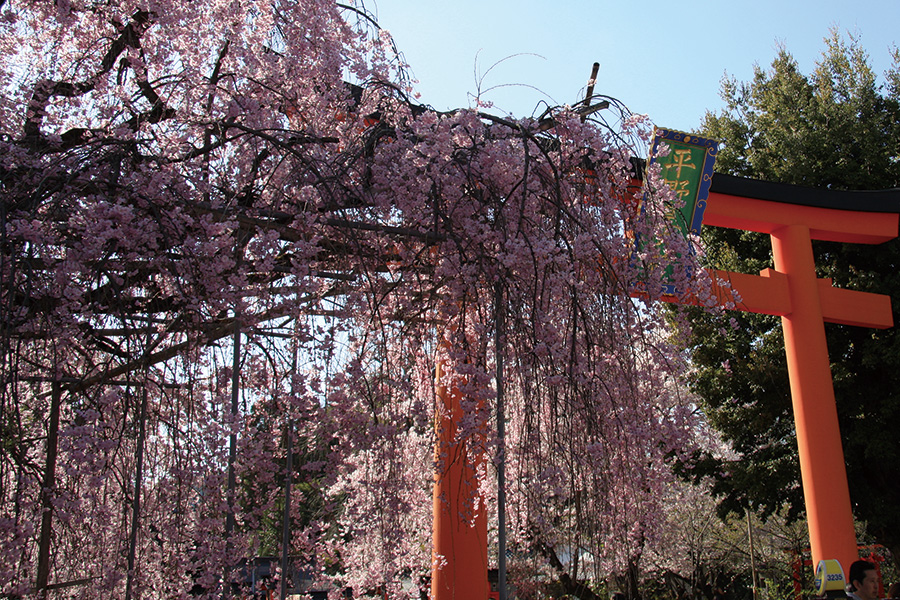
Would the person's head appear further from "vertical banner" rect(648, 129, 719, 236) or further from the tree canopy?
"vertical banner" rect(648, 129, 719, 236)

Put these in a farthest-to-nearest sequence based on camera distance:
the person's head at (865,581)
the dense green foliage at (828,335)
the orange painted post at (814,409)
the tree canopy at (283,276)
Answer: the dense green foliage at (828,335) → the orange painted post at (814,409) → the person's head at (865,581) → the tree canopy at (283,276)

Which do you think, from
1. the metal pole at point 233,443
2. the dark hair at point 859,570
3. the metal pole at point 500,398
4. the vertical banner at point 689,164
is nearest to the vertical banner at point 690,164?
the vertical banner at point 689,164

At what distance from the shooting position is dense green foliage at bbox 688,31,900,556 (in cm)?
830

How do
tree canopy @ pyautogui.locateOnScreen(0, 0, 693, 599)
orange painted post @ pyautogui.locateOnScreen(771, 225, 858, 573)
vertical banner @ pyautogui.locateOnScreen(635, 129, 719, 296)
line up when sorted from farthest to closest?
orange painted post @ pyautogui.locateOnScreen(771, 225, 858, 573) < vertical banner @ pyautogui.locateOnScreen(635, 129, 719, 296) < tree canopy @ pyautogui.locateOnScreen(0, 0, 693, 599)

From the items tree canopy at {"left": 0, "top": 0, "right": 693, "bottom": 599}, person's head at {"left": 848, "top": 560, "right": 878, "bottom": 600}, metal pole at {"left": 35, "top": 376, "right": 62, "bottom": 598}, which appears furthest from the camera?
person's head at {"left": 848, "top": 560, "right": 878, "bottom": 600}

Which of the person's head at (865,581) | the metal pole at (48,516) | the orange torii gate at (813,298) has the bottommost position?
the person's head at (865,581)

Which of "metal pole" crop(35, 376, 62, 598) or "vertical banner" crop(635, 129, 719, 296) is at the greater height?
"vertical banner" crop(635, 129, 719, 296)

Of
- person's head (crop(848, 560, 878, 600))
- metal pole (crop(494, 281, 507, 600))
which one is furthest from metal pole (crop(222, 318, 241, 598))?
person's head (crop(848, 560, 878, 600))

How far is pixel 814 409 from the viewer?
6980mm

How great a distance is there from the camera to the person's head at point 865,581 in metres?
3.56

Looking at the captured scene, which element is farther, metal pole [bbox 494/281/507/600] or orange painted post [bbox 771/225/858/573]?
orange painted post [bbox 771/225/858/573]

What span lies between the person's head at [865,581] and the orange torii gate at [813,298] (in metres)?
3.09

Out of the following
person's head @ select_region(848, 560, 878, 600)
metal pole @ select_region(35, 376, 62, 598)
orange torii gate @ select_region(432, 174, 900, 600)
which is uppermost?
orange torii gate @ select_region(432, 174, 900, 600)

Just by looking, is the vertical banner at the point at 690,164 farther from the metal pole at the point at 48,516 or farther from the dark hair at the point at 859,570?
the metal pole at the point at 48,516
